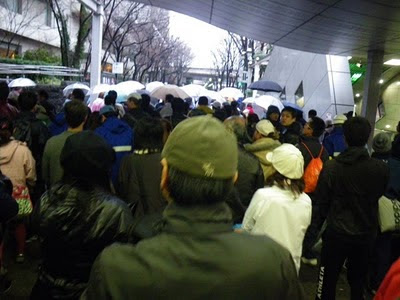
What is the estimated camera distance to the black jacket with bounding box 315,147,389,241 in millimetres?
3623

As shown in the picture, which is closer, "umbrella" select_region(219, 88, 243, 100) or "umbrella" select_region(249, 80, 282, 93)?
"umbrella" select_region(249, 80, 282, 93)

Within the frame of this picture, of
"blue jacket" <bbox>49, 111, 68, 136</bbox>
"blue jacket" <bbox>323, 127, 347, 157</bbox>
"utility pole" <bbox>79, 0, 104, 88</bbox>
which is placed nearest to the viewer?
"blue jacket" <bbox>49, 111, 68, 136</bbox>

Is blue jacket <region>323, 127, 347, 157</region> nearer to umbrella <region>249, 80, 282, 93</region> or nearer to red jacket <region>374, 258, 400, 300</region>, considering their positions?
red jacket <region>374, 258, 400, 300</region>

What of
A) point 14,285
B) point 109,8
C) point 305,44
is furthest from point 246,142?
point 109,8

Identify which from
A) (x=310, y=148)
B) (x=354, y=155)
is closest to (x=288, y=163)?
(x=354, y=155)

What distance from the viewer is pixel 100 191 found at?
2.55 m

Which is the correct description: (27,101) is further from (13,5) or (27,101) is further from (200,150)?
(13,5)

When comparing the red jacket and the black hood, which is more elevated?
the black hood

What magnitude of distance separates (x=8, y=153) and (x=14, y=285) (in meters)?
1.44

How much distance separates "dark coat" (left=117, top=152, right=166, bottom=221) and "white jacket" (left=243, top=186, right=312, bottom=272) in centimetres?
103

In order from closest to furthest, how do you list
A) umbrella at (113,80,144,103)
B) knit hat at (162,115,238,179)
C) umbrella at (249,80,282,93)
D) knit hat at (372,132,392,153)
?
knit hat at (162,115,238,179), knit hat at (372,132,392,153), umbrella at (113,80,144,103), umbrella at (249,80,282,93)

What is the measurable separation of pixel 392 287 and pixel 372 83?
11.8m

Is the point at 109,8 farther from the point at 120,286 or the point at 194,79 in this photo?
the point at 194,79

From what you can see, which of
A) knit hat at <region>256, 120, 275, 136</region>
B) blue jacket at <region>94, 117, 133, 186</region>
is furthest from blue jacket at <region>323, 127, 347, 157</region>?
blue jacket at <region>94, 117, 133, 186</region>
